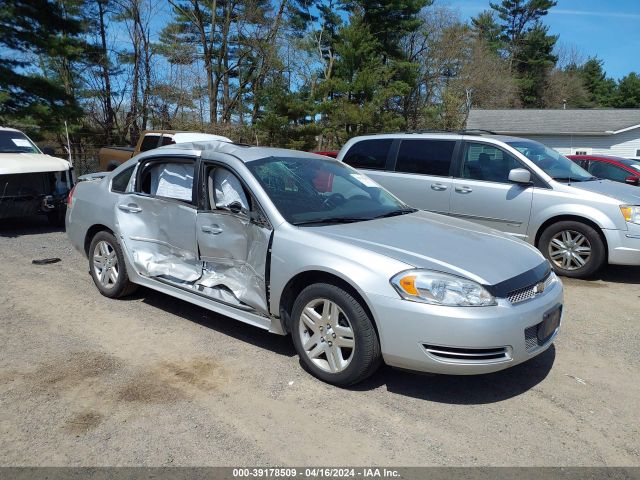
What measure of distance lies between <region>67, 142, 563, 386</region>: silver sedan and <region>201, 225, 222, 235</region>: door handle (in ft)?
0.04

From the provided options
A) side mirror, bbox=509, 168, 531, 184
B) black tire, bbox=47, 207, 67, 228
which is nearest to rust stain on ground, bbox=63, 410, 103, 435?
side mirror, bbox=509, 168, 531, 184

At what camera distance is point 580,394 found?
3670 millimetres

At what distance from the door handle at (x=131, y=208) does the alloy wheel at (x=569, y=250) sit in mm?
5037

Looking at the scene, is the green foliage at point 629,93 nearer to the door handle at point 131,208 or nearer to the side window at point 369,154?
the side window at point 369,154

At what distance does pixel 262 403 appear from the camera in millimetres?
3463

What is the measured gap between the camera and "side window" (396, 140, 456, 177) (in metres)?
7.62

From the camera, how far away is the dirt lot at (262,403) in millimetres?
2941

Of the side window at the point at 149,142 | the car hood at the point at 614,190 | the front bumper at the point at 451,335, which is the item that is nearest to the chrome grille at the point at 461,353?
the front bumper at the point at 451,335

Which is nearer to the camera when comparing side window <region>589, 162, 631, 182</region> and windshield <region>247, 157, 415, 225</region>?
windshield <region>247, 157, 415, 225</region>

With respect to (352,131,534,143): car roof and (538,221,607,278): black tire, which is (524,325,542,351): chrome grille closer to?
(538,221,607,278): black tire

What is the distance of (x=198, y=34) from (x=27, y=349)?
29.7m

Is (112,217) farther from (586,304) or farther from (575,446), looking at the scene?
(586,304)

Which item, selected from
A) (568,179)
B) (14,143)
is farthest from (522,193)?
(14,143)

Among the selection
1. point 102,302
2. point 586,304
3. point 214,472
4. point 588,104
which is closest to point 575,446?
point 214,472
